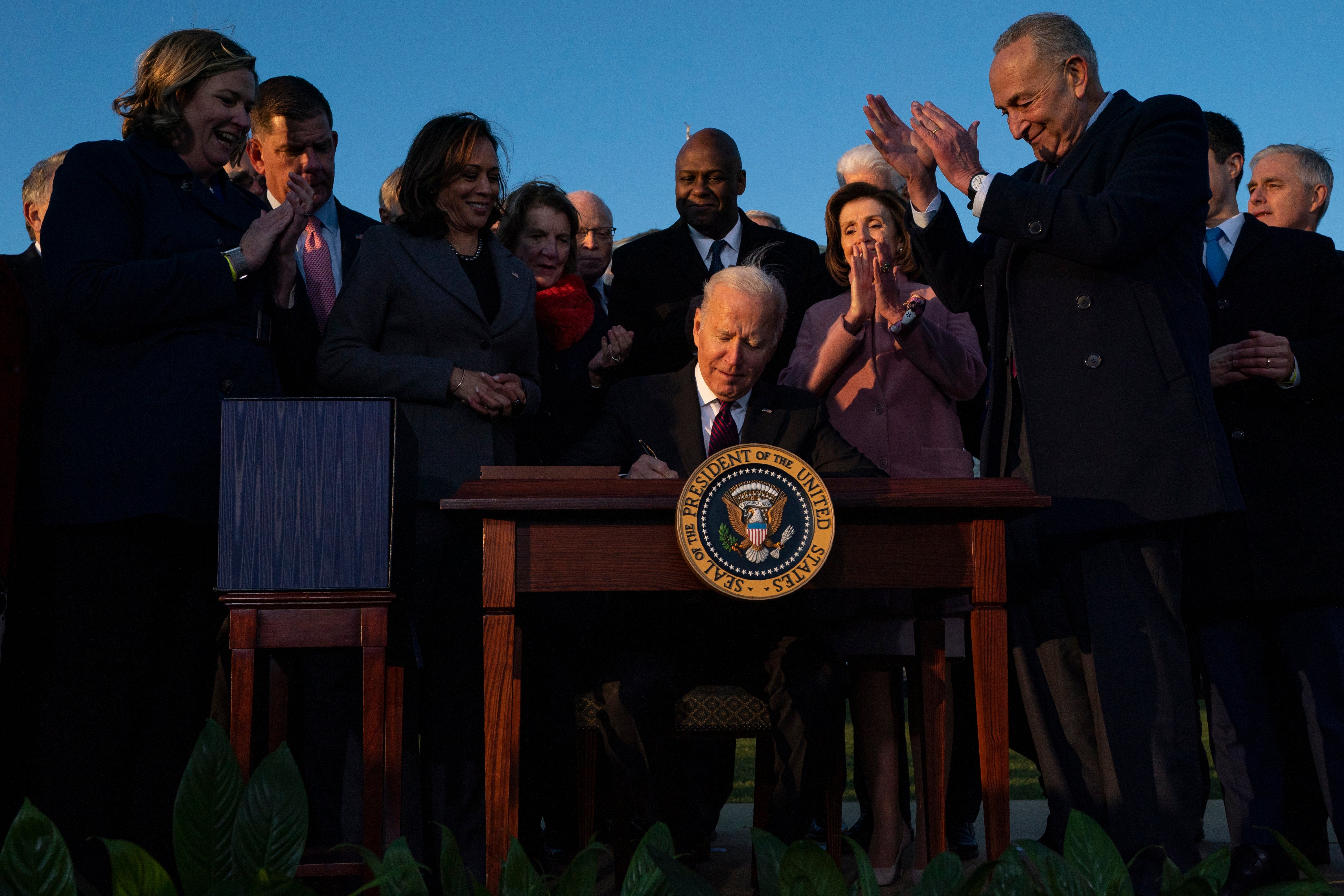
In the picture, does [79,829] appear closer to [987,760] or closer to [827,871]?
[827,871]

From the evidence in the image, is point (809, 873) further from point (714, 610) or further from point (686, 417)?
point (686, 417)

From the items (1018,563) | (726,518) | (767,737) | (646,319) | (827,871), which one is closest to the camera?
(827,871)

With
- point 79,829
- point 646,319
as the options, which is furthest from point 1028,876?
point 646,319

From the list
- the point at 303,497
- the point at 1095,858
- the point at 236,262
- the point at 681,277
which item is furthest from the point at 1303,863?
the point at 681,277

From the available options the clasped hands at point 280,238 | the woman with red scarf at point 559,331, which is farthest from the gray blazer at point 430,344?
the woman with red scarf at point 559,331

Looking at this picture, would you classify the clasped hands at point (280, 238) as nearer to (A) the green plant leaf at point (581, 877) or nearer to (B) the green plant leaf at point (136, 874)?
(B) the green plant leaf at point (136, 874)

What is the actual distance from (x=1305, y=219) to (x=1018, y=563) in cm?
221

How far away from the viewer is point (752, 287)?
3.18 m

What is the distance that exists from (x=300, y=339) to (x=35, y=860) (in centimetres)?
191

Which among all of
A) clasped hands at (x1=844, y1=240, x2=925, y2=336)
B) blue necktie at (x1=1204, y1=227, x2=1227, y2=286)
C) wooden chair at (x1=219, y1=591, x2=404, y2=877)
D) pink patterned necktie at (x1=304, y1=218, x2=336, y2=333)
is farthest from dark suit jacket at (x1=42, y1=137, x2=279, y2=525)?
blue necktie at (x1=1204, y1=227, x2=1227, y2=286)

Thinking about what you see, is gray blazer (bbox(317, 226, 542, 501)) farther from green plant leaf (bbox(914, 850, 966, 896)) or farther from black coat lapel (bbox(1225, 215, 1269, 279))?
black coat lapel (bbox(1225, 215, 1269, 279))

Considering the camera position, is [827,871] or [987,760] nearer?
[827,871]

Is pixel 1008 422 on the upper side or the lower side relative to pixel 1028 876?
upper

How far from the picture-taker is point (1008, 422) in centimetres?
295
